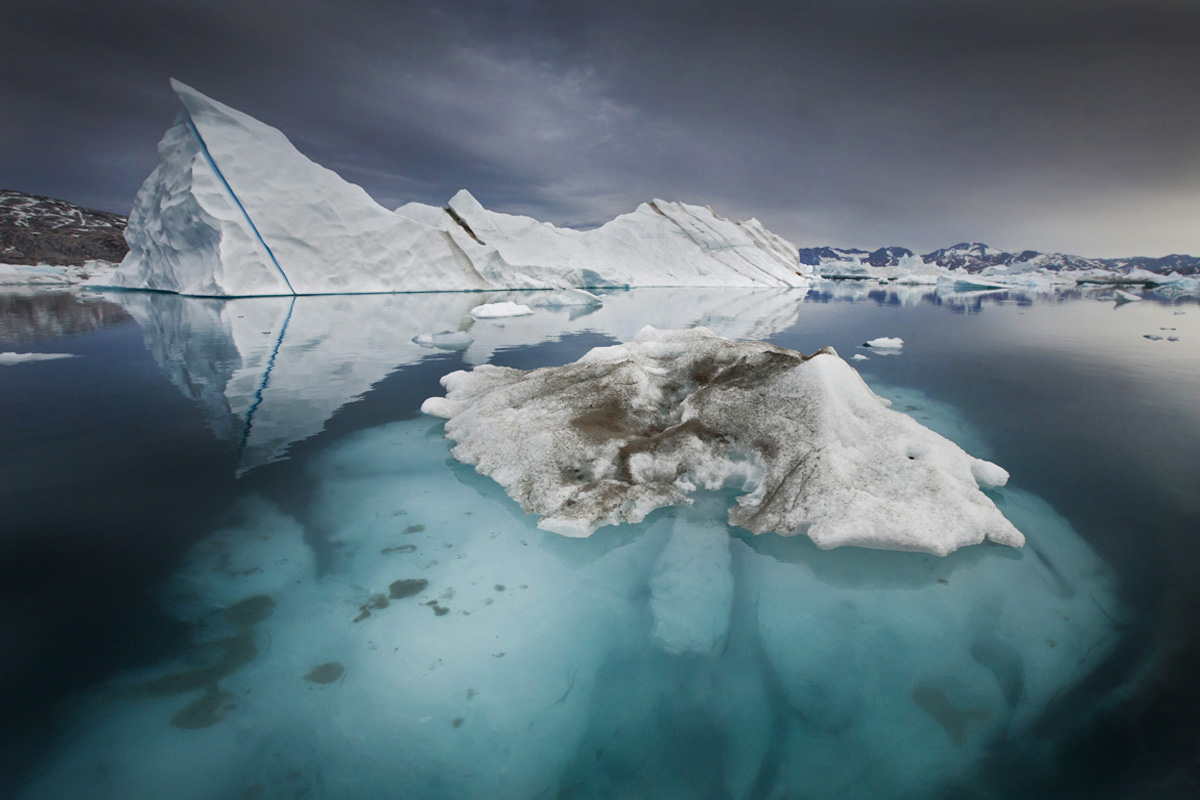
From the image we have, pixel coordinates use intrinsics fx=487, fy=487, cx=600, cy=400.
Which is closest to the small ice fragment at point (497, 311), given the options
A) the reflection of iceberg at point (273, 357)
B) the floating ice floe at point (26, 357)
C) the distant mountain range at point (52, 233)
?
the reflection of iceberg at point (273, 357)

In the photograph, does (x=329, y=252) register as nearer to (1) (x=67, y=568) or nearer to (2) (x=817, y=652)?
(1) (x=67, y=568)

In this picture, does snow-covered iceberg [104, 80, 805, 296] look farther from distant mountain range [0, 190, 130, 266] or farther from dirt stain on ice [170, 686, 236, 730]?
distant mountain range [0, 190, 130, 266]

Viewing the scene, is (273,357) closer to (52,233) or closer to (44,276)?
(44,276)

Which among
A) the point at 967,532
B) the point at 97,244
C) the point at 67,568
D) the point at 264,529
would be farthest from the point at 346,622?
the point at 97,244

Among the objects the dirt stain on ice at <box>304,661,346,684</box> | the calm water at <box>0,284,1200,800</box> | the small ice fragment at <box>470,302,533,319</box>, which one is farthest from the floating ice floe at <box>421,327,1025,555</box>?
the small ice fragment at <box>470,302,533,319</box>

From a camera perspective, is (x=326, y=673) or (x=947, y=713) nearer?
(x=947, y=713)

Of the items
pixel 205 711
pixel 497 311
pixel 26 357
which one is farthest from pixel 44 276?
pixel 205 711
